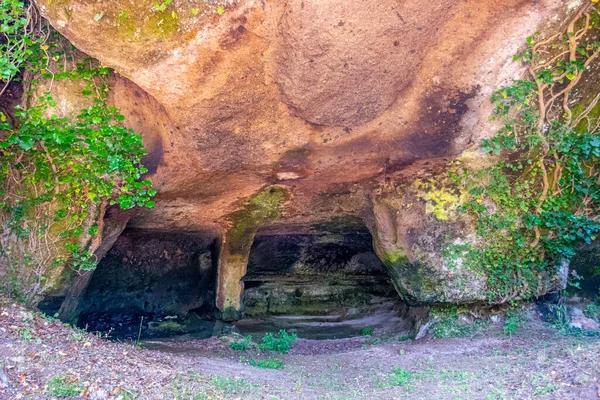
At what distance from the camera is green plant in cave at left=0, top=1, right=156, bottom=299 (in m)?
4.96

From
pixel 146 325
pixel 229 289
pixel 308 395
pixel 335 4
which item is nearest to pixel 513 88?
pixel 335 4

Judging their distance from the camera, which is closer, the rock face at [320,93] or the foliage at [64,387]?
the foliage at [64,387]

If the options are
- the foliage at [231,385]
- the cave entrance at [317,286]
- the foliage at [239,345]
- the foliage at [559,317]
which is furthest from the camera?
the cave entrance at [317,286]

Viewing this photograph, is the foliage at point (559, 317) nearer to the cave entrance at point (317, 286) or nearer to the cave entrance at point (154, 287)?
the cave entrance at point (317, 286)

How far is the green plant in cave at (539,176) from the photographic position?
547 centimetres

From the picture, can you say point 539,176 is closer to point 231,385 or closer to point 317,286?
point 231,385

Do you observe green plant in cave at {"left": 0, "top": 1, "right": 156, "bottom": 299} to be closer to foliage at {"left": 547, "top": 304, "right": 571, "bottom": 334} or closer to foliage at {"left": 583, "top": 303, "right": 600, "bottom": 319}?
foliage at {"left": 547, "top": 304, "right": 571, "bottom": 334}

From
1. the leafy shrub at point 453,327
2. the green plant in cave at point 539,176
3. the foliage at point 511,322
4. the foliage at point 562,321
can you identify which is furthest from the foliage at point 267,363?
the foliage at point 562,321

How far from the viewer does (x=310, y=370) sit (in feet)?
17.5

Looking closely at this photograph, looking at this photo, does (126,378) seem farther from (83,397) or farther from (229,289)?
(229,289)

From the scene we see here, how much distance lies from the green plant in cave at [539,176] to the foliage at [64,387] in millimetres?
4705

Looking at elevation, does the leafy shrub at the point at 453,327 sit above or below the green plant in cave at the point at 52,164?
below

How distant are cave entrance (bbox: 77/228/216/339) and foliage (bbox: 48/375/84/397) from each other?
4.98 metres

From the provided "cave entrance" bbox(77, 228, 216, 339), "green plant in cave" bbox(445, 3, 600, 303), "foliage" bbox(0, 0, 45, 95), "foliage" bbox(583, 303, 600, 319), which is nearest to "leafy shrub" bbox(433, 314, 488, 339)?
"green plant in cave" bbox(445, 3, 600, 303)
